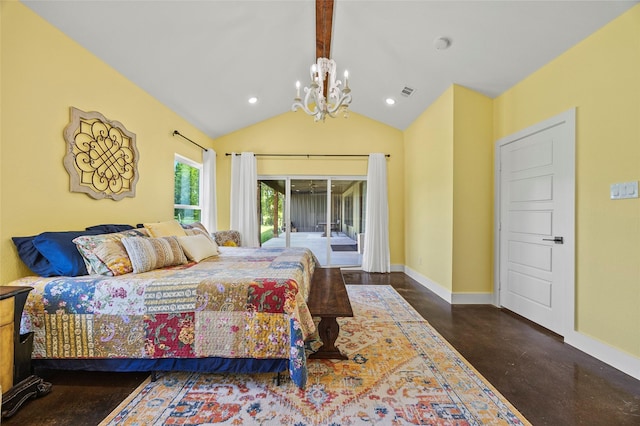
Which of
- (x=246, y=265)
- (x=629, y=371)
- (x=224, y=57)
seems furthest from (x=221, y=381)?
(x=224, y=57)

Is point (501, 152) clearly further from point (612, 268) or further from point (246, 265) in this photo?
point (246, 265)

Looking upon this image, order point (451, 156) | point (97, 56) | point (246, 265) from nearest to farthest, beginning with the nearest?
point (246, 265)
point (97, 56)
point (451, 156)

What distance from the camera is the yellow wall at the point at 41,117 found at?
190 cm

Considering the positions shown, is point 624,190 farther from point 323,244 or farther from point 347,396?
point 323,244

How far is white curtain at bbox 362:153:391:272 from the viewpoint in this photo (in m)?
5.10

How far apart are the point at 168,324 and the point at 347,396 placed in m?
1.19

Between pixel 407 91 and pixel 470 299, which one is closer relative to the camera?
pixel 470 299

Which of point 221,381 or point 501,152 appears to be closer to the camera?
point 221,381

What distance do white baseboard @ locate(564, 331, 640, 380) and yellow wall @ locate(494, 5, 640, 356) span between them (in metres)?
0.04

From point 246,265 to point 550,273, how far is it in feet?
9.51

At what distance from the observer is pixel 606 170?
6.97 ft

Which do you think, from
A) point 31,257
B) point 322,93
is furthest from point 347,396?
point 322,93

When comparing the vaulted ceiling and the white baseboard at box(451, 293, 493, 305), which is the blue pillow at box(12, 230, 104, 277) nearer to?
the vaulted ceiling

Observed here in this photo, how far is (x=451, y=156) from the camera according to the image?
3.47 meters
